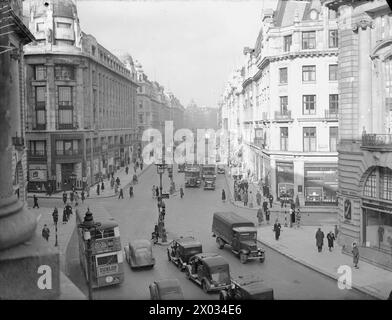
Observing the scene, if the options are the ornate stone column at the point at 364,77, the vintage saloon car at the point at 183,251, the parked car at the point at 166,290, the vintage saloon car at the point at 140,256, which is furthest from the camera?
the ornate stone column at the point at 364,77

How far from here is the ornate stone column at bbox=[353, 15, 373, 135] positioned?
82.0 feet

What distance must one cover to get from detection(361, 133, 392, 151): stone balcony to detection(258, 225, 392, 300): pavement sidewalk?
5735 millimetres

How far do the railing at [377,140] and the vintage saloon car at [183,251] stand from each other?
9929 mm

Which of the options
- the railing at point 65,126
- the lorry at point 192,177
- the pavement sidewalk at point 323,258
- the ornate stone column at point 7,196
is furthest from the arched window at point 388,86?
the railing at point 65,126

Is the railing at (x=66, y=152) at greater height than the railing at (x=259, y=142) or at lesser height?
lesser

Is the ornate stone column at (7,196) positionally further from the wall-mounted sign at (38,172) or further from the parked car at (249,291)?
the wall-mounted sign at (38,172)

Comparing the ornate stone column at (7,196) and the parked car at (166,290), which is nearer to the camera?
the ornate stone column at (7,196)

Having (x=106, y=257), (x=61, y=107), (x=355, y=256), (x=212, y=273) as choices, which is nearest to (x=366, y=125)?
(x=355, y=256)

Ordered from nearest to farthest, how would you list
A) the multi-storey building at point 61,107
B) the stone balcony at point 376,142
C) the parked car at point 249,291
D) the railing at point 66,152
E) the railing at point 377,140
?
the parked car at point 249,291, the stone balcony at point 376,142, the railing at point 377,140, the multi-storey building at point 61,107, the railing at point 66,152

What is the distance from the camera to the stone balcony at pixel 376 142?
23.3 m

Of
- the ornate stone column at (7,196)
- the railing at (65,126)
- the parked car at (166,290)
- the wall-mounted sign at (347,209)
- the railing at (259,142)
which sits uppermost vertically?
the railing at (65,126)

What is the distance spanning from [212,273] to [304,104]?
28.2 meters

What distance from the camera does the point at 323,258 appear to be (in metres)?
24.6
